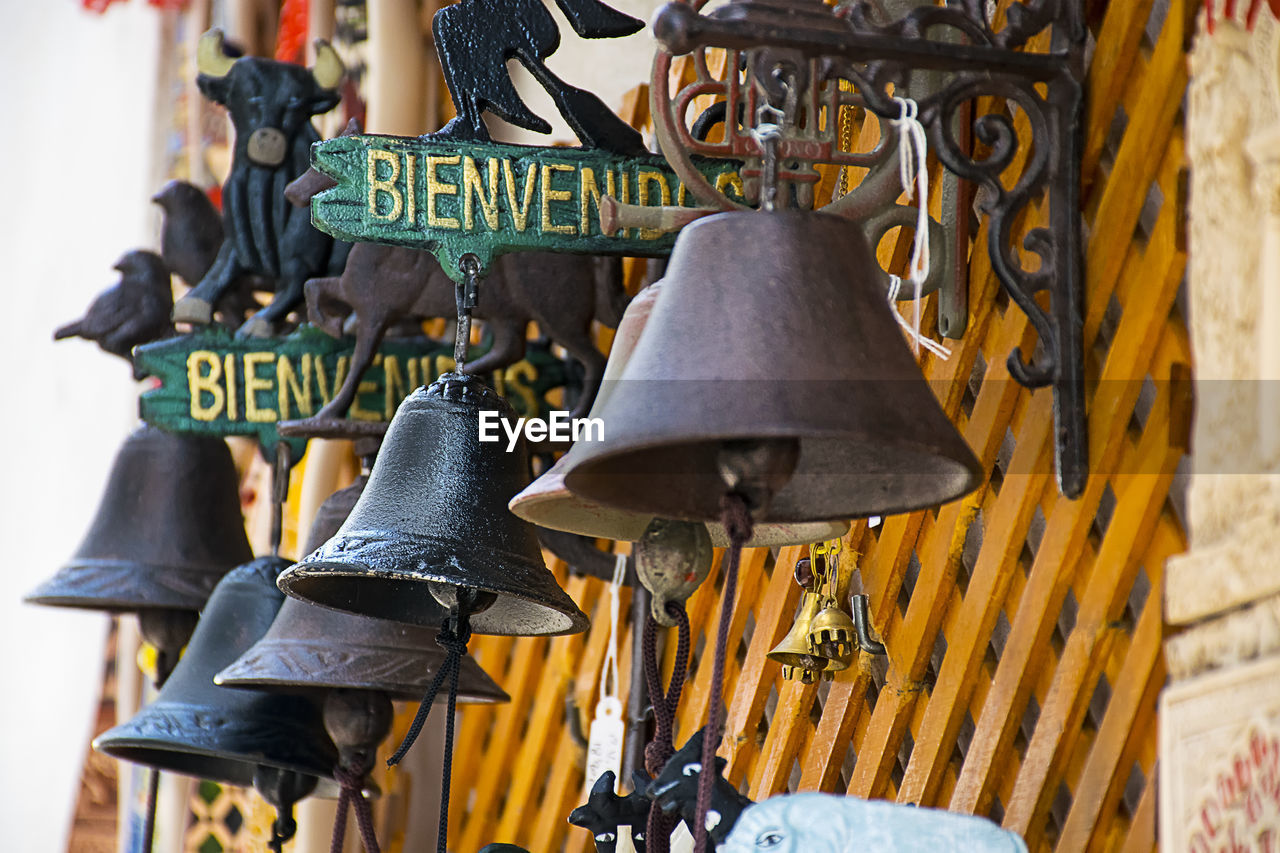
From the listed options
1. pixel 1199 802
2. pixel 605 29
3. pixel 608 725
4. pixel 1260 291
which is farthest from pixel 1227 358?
pixel 608 725

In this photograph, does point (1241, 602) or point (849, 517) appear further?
point (849, 517)

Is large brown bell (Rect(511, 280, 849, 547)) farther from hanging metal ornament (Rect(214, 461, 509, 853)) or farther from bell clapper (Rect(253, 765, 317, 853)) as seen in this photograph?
Answer: bell clapper (Rect(253, 765, 317, 853))

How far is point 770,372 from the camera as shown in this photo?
1.39 metres

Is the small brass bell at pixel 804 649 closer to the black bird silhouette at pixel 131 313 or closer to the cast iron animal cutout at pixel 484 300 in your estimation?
the cast iron animal cutout at pixel 484 300

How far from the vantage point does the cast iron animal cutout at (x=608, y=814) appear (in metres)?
1.70

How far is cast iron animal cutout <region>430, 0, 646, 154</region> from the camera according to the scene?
198 cm

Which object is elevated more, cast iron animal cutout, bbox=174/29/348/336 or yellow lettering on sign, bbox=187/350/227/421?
cast iron animal cutout, bbox=174/29/348/336

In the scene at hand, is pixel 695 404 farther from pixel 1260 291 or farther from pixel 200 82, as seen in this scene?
pixel 200 82

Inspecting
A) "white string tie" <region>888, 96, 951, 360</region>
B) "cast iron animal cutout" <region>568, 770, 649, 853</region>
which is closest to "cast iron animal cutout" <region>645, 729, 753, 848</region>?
"cast iron animal cutout" <region>568, 770, 649, 853</region>

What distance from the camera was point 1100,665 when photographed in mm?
1729

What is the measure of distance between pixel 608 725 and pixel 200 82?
1169mm

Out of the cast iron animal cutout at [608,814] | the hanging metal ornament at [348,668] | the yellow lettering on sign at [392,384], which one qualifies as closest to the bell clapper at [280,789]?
the hanging metal ornament at [348,668]

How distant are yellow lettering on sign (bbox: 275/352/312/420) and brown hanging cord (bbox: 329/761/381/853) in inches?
22.0

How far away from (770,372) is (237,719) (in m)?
1.19
